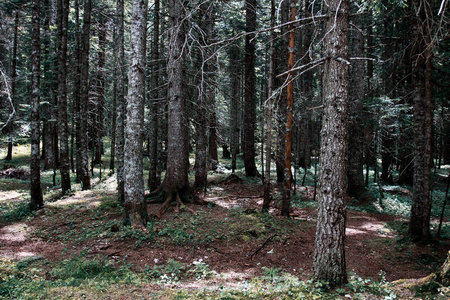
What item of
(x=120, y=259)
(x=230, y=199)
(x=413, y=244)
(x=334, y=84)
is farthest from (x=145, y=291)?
(x=230, y=199)

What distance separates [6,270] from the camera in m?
5.61

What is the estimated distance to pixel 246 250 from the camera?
25.8 ft

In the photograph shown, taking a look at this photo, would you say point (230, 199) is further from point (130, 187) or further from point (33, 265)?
point (33, 265)

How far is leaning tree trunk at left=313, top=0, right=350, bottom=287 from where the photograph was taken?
4586 millimetres

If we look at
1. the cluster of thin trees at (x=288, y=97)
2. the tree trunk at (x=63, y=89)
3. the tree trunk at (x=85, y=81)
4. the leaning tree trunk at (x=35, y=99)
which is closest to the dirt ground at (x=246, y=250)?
the leaning tree trunk at (x=35, y=99)

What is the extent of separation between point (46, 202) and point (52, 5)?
1753 cm

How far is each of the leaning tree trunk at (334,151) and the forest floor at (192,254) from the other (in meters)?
0.51

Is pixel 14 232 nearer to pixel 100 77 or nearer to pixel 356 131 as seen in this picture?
pixel 356 131

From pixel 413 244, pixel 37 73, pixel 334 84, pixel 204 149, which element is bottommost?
pixel 413 244

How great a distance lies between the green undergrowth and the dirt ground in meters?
0.44

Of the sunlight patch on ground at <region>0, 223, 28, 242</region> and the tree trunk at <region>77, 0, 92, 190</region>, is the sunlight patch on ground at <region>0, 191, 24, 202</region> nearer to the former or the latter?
the tree trunk at <region>77, 0, 92, 190</region>

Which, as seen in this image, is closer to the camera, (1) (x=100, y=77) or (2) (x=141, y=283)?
(2) (x=141, y=283)

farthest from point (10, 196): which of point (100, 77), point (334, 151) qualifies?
point (334, 151)

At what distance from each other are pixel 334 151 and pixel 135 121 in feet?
18.6
